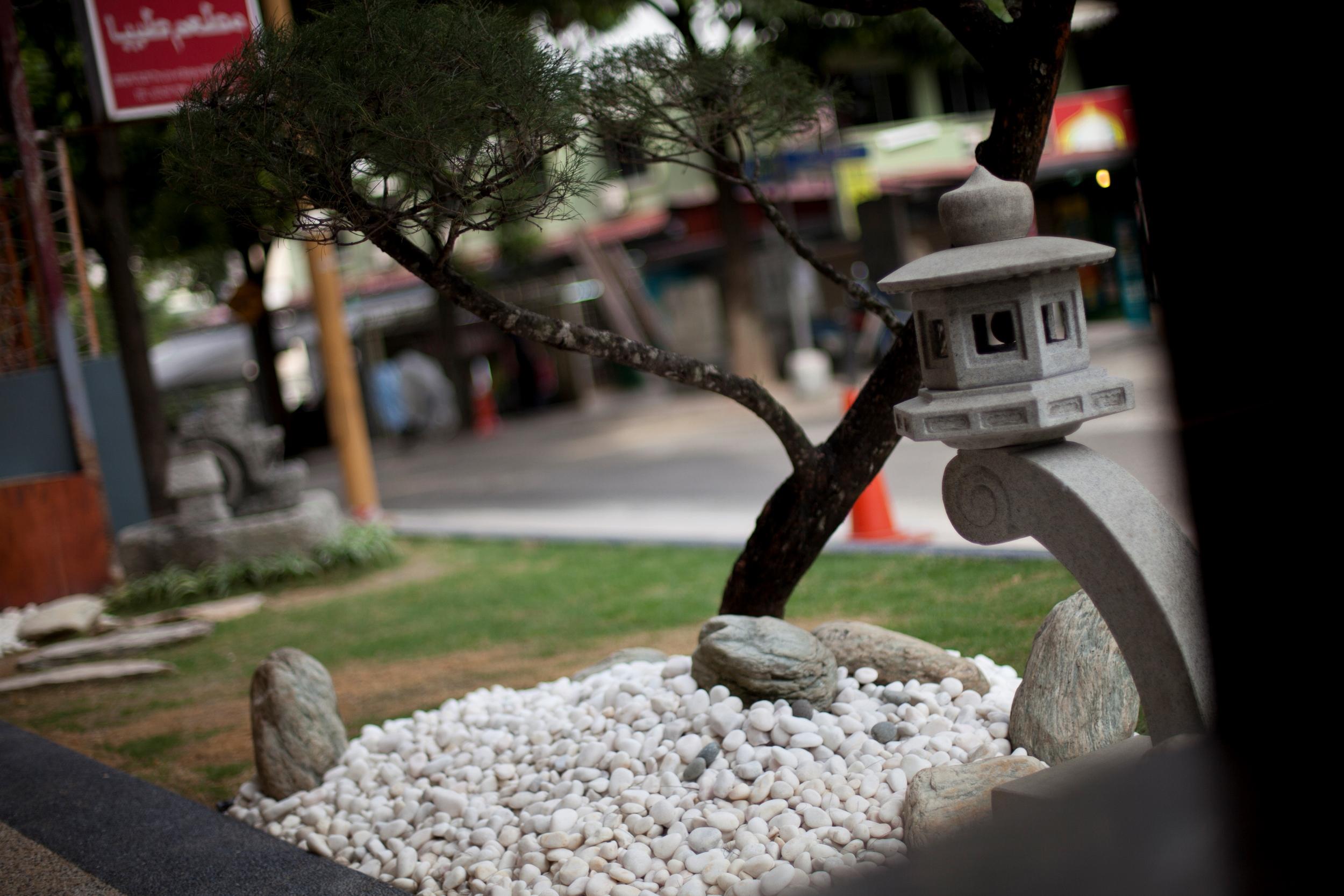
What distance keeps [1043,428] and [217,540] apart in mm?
8076

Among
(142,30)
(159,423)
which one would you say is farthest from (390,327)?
(142,30)

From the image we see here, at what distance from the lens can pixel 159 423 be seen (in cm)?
1128

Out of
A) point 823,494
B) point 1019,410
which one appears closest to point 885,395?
point 823,494

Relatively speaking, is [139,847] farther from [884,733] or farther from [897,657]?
[897,657]

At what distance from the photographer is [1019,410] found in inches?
114

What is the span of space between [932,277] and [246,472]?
8453 mm

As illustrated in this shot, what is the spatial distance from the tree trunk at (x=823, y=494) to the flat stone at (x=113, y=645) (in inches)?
186

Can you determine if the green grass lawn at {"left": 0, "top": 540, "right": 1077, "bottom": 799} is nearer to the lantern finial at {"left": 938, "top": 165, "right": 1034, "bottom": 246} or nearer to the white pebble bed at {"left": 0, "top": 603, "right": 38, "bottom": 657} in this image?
the white pebble bed at {"left": 0, "top": 603, "right": 38, "bottom": 657}

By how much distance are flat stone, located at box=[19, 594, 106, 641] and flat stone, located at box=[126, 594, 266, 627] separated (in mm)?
270

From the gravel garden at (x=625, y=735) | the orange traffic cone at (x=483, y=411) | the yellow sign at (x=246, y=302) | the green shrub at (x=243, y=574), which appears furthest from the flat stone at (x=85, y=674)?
the orange traffic cone at (x=483, y=411)

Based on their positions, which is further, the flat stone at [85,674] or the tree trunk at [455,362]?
the tree trunk at [455,362]

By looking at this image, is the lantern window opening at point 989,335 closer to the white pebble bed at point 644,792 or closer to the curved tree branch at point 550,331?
the curved tree branch at point 550,331

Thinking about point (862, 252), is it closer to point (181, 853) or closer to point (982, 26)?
point (982, 26)

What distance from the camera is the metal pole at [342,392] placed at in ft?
36.2
